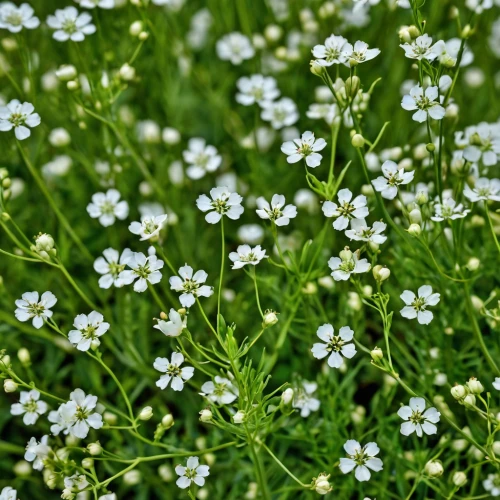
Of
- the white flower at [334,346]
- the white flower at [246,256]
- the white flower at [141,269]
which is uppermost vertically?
the white flower at [246,256]

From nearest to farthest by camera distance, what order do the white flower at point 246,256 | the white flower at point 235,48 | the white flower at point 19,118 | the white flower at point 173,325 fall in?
1. the white flower at point 173,325
2. the white flower at point 246,256
3. the white flower at point 19,118
4. the white flower at point 235,48

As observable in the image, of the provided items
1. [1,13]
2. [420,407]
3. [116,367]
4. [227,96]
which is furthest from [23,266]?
[420,407]

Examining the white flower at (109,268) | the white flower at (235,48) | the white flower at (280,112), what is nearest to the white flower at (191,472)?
the white flower at (109,268)

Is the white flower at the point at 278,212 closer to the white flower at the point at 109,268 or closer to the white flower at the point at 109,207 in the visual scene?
the white flower at the point at 109,268

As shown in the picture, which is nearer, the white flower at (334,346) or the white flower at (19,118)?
the white flower at (334,346)

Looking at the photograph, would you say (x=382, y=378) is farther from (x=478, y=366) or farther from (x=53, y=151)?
(x=53, y=151)


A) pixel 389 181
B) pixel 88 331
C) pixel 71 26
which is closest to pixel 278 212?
pixel 389 181
